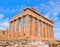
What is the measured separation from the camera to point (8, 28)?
111 feet

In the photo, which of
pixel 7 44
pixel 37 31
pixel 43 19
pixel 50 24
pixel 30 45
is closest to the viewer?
pixel 30 45

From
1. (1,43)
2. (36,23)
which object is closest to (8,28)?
(36,23)

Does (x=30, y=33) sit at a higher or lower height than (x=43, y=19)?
lower

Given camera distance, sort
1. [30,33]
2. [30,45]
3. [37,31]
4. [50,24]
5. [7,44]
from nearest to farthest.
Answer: [30,45], [7,44], [30,33], [37,31], [50,24]

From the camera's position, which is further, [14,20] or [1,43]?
[14,20]

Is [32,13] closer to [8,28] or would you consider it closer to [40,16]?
[40,16]

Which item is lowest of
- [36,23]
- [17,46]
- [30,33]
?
[17,46]

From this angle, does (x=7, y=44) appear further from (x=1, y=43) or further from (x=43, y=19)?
(x=43, y=19)

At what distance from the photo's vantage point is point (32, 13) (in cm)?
2669

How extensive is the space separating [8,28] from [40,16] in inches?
343

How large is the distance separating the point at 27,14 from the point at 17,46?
55.5 ft

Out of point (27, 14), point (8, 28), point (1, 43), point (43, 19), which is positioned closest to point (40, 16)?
point (43, 19)

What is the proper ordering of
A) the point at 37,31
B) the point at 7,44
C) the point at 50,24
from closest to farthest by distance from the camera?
1. the point at 7,44
2. the point at 37,31
3. the point at 50,24

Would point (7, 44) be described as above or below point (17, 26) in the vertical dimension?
below
